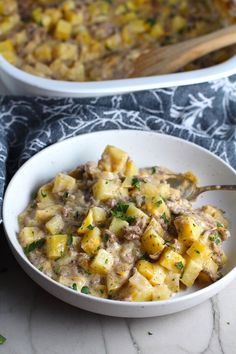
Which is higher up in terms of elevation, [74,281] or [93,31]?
[93,31]

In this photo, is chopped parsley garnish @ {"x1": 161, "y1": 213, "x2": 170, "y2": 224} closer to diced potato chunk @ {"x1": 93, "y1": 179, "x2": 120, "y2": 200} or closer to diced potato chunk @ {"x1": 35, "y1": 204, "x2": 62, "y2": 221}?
diced potato chunk @ {"x1": 93, "y1": 179, "x2": 120, "y2": 200}

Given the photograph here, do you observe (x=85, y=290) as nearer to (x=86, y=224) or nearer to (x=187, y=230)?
(x=86, y=224)

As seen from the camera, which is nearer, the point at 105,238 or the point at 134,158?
the point at 105,238

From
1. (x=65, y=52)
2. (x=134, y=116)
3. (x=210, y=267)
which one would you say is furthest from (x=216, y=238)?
(x=65, y=52)

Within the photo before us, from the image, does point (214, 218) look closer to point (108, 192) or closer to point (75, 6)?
point (108, 192)

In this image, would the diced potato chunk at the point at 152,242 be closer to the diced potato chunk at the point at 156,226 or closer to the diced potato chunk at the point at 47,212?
the diced potato chunk at the point at 156,226

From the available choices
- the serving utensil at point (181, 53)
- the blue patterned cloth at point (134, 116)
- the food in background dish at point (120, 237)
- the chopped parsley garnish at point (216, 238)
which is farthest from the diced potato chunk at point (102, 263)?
the serving utensil at point (181, 53)
